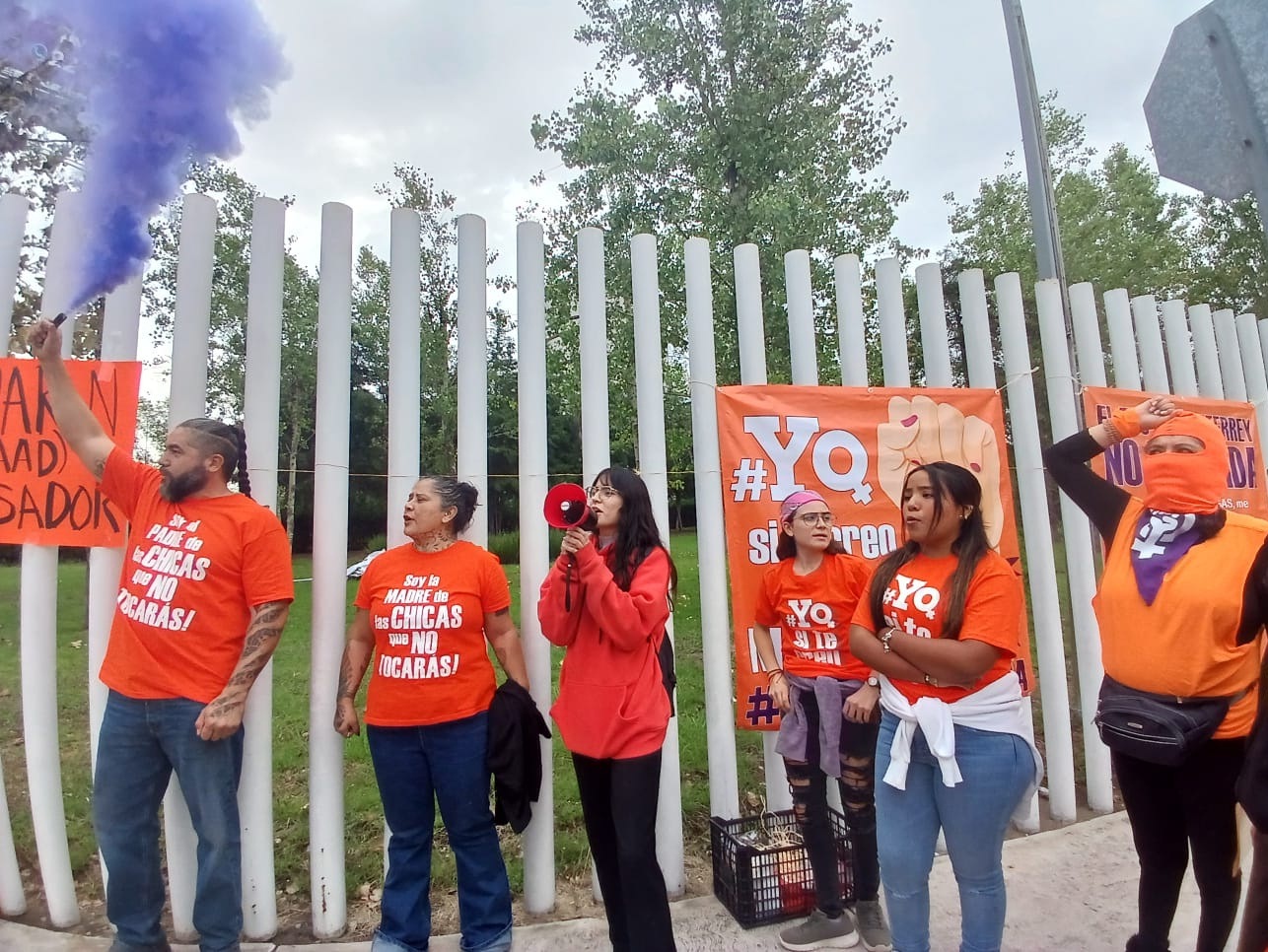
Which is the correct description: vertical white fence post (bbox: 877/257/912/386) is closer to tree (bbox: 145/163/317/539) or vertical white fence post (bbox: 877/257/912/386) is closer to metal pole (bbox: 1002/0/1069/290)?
metal pole (bbox: 1002/0/1069/290)

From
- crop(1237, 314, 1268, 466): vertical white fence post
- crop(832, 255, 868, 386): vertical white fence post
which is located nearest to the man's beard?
crop(832, 255, 868, 386): vertical white fence post

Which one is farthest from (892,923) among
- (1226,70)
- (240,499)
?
(240,499)

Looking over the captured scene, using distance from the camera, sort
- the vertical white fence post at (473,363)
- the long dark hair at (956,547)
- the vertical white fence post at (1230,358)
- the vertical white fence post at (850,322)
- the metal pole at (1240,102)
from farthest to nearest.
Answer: the vertical white fence post at (1230,358)
the vertical white fence post at (850,322)
the vertical white fence post at (473,363)
the long dark hair at (956,547)
the metal pole at (1240,102)

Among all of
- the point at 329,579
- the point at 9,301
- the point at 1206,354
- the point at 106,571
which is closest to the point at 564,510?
the point at 329,579

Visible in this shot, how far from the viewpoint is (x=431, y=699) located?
8.35 ft

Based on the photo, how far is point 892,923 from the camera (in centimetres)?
221

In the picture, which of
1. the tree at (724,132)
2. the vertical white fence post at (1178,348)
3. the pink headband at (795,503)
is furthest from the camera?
the tree at (724,132)

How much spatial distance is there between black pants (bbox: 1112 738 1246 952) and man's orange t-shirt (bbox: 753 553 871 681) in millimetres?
926

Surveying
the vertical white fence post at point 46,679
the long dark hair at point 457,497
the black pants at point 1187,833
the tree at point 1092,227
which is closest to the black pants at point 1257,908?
the black pants at point 1187,833

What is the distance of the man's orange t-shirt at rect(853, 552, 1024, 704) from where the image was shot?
2.06 meters

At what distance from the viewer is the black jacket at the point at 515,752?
2637mm

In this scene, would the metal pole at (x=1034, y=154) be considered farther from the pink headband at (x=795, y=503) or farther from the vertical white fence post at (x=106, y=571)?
the vertical white fence post at (x=106, y=571)

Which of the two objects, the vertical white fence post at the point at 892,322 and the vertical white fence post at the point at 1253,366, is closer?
the vertical white fence post at the point at 892,322

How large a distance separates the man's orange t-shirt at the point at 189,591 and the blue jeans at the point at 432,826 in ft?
2.05
